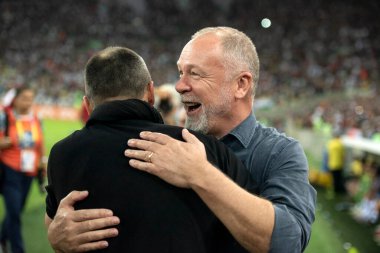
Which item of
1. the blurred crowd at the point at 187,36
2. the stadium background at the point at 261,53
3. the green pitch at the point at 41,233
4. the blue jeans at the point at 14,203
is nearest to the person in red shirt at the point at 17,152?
the blue jeans at the point at 14,203

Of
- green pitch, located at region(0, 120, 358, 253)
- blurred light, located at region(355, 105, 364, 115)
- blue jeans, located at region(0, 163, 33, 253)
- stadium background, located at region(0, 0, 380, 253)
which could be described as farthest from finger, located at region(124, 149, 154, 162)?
blurred light, located at region(355, 105, 364, 115)

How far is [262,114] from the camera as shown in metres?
25.2

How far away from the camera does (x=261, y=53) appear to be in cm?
3878

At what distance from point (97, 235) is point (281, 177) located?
0.73m

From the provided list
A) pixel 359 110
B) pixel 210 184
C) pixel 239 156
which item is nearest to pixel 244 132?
pixel 239 156

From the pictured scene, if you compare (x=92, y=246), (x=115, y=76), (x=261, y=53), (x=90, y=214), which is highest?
(x=261, y=53)

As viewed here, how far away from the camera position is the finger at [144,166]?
177 centimetres

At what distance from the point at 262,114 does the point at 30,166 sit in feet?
64.7

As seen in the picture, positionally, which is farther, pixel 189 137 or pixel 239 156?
pixel 239 156

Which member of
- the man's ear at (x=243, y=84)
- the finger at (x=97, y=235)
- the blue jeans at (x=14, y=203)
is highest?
the man's ear at (x=243, y=84)

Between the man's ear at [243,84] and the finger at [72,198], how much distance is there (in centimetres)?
84

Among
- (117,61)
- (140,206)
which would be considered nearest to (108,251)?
(140,206)

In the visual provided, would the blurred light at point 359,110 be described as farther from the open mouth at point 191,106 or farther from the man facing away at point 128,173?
the man facing away at point 128,173

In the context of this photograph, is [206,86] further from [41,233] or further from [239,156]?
[41,233]
